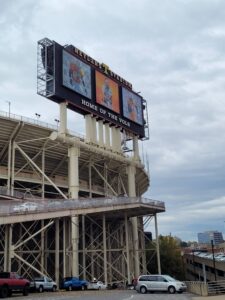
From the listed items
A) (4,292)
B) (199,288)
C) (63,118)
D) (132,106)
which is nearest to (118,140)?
(132,106)

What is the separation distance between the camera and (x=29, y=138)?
46500 mm

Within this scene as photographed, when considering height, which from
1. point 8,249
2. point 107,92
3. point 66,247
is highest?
point 107,92

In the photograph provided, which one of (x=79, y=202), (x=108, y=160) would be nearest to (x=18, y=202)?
(x=79, y=202)

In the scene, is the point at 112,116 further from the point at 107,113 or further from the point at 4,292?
the point at 4,292

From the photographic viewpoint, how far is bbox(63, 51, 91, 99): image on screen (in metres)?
48.3

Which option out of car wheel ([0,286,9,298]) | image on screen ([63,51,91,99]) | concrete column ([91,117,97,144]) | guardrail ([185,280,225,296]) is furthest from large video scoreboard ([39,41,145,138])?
guardrail ([185,280,225,296])

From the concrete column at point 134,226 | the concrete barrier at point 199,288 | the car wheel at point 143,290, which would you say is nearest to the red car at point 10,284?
the car wheel at point 143,290

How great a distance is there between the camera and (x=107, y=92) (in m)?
55.0

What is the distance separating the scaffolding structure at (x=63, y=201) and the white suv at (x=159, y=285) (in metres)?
9.71

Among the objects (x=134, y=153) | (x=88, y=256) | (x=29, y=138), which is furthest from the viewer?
(x=134, y=153)

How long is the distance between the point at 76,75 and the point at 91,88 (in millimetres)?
3016

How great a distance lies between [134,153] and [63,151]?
14.1m

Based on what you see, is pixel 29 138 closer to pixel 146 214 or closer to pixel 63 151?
pixel 63 151

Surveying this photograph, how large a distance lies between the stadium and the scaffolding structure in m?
0.10
